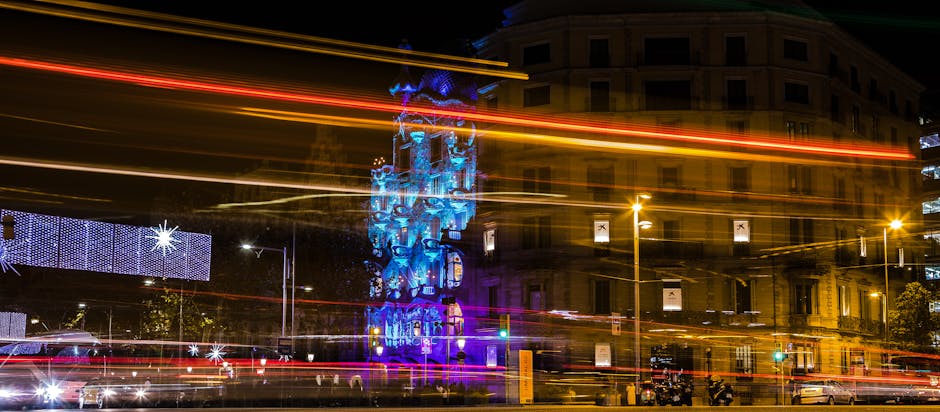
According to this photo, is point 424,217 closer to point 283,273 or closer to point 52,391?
point 283,273

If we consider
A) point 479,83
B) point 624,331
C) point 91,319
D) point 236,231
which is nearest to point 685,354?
point 624,331

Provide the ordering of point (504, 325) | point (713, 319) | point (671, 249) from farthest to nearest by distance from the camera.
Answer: point (671, 249)
point (713, 319)
point (504, 325)

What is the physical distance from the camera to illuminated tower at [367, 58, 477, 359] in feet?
250

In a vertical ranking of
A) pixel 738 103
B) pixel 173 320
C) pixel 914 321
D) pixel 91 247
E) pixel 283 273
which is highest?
pixel 738 103

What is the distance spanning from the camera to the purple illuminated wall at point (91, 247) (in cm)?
3192

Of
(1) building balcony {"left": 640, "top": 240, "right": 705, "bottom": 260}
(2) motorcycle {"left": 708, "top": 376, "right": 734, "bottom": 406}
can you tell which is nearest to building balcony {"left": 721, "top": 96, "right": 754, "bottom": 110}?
(1) building balcony {"left": 640, "top": 240, "right": 705, "bottom": 260}

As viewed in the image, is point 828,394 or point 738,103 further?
point 738,103

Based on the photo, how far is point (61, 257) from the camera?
34344 millimetres

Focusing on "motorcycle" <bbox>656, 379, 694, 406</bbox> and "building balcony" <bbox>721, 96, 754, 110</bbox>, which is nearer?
"motorcycle" <bbox>656, 379, 694, 406</bbox>

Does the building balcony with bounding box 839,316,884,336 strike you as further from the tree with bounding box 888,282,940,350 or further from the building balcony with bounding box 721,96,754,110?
the building balcony with bounding box 721,96,754,110

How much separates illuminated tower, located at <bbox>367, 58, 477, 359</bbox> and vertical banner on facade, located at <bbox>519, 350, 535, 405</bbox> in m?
39.7

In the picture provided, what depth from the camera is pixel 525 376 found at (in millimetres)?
32750

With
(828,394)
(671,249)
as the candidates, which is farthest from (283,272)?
(828,394)

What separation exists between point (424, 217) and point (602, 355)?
2092 centimetres
